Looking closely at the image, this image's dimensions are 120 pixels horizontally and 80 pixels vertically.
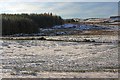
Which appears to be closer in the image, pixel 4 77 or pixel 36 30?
pixel 4 77

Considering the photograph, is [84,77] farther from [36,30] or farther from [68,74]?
[36,30]

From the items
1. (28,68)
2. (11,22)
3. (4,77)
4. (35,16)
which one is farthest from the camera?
(35,16)

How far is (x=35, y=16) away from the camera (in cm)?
5169

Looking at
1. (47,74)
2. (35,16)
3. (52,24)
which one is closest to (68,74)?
(47,74)

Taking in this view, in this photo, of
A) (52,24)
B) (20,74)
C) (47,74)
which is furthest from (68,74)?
(52,24)

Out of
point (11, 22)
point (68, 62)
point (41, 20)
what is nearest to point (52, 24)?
point (41, 20)

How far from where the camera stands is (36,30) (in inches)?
1660

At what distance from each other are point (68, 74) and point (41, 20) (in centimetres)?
4038

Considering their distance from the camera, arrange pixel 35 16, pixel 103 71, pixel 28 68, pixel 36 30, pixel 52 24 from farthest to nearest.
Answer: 1. pixel 52 24
2. pixel 35 16
3. pixel 36 30
4. pixel 28 68
5. pixel 103 71

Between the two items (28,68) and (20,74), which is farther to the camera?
(28,68)

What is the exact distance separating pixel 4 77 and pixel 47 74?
4.82 ft

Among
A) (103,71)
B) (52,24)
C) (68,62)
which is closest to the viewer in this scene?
(103,71)

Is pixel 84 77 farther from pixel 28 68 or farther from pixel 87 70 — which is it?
pixel 28 68

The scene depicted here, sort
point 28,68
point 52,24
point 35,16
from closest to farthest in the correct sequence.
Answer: point 28,68 → point 35,16 → point 52,24
